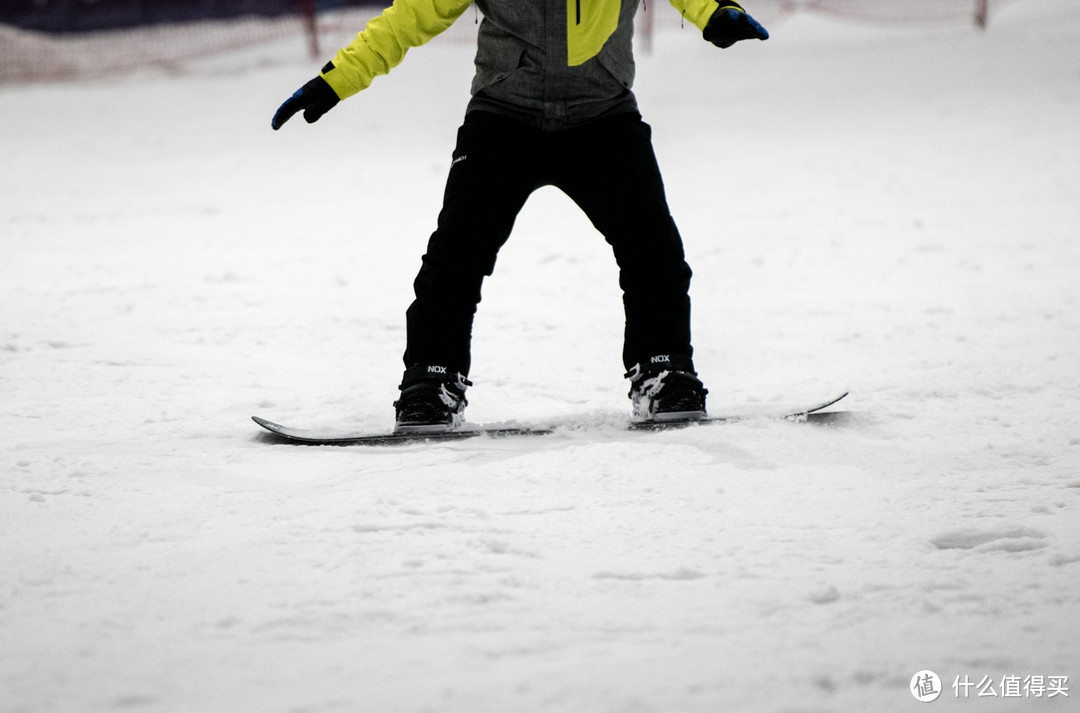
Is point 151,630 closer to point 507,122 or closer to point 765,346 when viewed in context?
point 507,122

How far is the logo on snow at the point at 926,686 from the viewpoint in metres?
1.38

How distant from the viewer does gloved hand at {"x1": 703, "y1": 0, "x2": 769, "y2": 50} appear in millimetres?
2539

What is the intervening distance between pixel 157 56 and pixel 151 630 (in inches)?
495

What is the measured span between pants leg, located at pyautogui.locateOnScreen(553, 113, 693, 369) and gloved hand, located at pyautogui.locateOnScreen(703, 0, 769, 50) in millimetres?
318

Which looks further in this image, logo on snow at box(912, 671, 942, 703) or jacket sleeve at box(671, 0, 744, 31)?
jacket sleeve at box(671, 0, 744, 31)

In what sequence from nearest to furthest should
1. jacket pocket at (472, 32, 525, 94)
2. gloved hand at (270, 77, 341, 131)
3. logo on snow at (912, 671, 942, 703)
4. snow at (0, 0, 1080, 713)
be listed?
logo on snow at (912, 671, 942, 703) < snow at (0, 0, 1080, 713) < gloved hand at (270, 77, 341, 131) < jacket pocket at (472, 32, 525, 94)

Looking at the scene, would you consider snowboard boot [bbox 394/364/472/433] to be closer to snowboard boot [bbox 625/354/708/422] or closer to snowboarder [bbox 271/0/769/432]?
snowboarder [bbox 271/0/769/432]

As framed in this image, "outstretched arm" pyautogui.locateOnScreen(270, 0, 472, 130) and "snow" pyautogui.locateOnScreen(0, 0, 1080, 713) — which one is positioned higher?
"outstretched arm" pyautogui.locateOnScreen(270, 0, 472, 130)

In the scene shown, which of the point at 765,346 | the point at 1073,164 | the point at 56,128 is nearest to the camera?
the point at 765,346

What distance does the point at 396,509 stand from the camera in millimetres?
2062

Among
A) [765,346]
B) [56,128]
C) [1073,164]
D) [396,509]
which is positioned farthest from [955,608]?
[56,128]

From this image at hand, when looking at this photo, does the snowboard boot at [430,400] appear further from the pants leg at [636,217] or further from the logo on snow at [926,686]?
the logo on snow at [926,686]

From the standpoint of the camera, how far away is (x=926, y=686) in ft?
4.62

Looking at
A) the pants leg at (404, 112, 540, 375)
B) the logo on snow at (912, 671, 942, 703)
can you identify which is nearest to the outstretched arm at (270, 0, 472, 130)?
the pants leg at (404, 112, 540, 375)
